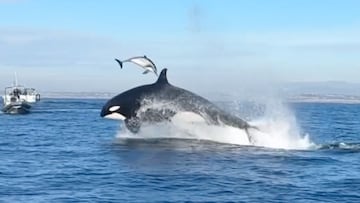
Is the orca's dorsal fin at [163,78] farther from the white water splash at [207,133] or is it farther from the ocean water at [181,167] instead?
the ocean water at [181,167]

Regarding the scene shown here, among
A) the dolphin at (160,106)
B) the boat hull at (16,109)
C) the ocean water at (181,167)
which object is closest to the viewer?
the ocean water at (181,167)

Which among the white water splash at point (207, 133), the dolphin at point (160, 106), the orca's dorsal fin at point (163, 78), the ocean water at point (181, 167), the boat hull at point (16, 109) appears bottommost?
the ocean water at point (181, 167)

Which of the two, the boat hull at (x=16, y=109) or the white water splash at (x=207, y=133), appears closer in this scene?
the white water splash at (x=207, y=133)

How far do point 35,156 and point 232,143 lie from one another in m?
10.4

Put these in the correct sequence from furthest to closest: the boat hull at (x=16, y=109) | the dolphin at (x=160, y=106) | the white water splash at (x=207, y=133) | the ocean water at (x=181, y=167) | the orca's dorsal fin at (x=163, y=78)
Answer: the boat hull at (x=16, y=109), the white water splash at (x=207, y=133), the orca's dorsal fin at (x=163, y=78), the dolphin at (x=160, y=106), the ocean water at (x=181, y=167)

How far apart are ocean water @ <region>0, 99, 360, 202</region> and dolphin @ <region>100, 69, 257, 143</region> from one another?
69 cm

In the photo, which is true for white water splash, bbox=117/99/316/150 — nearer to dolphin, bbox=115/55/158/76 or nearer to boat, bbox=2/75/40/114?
dolphin, bbox=115/55/158/76

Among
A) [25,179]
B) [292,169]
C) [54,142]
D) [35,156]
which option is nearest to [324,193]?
[292,169]

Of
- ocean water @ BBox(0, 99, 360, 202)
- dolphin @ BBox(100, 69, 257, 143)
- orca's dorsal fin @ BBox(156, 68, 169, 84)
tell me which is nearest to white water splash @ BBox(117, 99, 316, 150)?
ocean water @ BBox(0, 99, 360, 202)

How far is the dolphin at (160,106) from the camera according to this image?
110 ft

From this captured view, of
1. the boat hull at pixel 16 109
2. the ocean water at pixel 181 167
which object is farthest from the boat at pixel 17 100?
the ocean water at pixel 181 167

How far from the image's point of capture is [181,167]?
2414cm

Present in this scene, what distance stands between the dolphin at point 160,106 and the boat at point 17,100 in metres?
52.6

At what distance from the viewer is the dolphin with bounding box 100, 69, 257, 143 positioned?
33.5 metres
